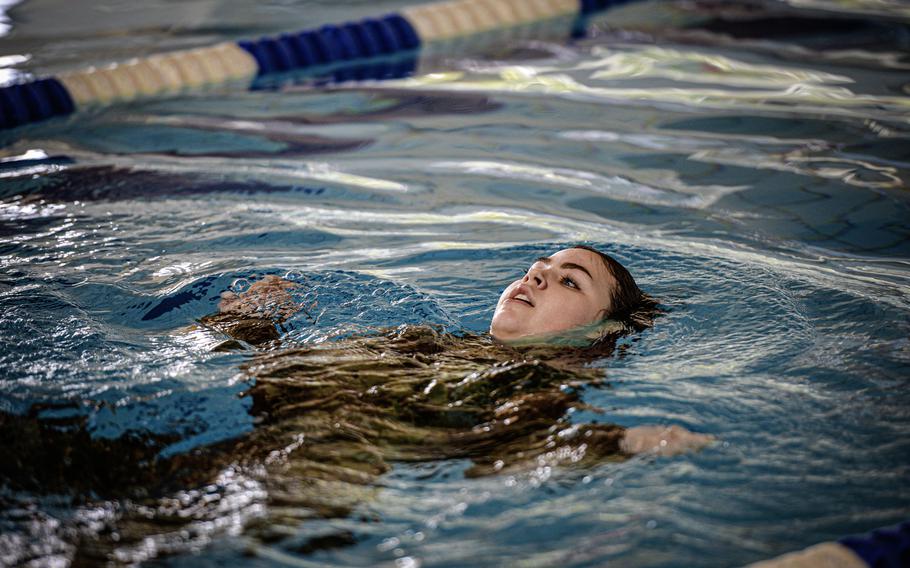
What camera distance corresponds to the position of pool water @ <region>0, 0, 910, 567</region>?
224 cm

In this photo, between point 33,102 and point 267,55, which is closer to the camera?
point 33,102

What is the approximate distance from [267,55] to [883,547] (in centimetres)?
640

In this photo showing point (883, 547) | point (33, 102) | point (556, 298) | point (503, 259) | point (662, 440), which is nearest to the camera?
point (883, 547)

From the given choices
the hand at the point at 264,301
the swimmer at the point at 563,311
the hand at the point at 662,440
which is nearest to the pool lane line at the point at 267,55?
the hand at the point at 264,301

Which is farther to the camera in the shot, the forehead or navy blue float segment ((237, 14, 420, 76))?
navy blue float segment ((237, 14, 420, 76))

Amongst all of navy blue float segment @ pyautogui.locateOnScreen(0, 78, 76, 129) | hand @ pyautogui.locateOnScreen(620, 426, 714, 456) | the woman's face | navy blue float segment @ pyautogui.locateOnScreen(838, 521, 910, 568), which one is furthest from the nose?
navy blue float segment @ pyautogui.locateOnScreen(0, 78, 76, 129)

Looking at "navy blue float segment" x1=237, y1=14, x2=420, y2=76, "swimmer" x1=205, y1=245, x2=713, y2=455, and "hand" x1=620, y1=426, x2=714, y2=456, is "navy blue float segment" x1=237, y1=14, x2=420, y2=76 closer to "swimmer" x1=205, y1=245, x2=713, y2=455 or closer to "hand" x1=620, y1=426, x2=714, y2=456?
"swimmer" x1=205, y1=245, x2=713, y2=455

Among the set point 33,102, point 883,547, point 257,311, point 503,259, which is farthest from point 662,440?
point 33,102

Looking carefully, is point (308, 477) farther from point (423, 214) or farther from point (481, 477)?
point (423, 214)

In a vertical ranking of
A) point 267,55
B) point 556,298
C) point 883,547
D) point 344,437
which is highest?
point 267,55

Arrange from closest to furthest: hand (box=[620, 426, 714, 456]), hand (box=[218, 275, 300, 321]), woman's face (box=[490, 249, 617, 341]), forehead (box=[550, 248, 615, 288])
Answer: hand (box=[620, 426, 714, 456])
woman's face (box=[490, 249, 617, 341])
forehead (box=[550, 248, 615, 288])
hand (box=[218, 275, 300, 321])

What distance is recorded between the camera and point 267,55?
24.7ft

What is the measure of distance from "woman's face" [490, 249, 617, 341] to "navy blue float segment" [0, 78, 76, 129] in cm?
434

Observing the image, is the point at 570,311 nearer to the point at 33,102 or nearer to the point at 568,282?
the point at 568,282
